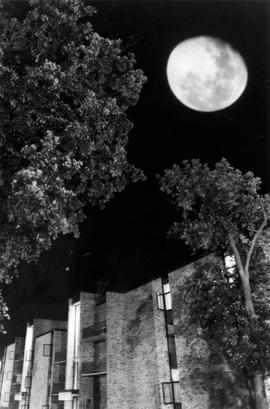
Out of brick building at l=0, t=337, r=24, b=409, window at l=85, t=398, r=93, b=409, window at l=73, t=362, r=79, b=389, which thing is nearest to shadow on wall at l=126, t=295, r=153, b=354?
window at l=85, t=398, r=93, b=409

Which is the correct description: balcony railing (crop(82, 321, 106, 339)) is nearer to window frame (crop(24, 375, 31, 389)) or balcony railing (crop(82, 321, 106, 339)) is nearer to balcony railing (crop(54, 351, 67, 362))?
balcony railing (crop(54, 351, 67, 362))

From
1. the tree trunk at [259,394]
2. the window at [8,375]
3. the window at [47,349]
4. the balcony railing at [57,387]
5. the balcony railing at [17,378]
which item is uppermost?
the window at [47,349]

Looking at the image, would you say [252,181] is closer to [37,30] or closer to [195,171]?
[195,171]

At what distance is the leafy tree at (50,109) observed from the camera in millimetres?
9031

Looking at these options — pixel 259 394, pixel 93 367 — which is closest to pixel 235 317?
pixel 259 394

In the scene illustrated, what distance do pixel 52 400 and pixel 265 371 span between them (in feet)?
74.6

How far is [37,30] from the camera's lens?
9516 millimetres

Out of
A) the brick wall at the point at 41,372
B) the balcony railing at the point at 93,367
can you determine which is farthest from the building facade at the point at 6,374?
the balcony railing at the point at 93,367

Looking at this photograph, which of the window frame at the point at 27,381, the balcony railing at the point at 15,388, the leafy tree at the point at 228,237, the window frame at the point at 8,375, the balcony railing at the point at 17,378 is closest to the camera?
the leafy tree at the point at 228,237

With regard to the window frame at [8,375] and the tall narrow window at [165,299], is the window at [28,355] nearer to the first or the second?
the window frame at [8,375]

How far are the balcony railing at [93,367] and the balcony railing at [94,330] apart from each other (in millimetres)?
1840

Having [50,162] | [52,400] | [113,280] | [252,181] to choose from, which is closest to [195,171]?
[252,181]

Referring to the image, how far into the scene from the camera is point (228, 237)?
46.8 ft

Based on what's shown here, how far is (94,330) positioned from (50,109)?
18.9m
